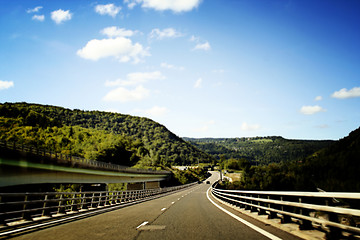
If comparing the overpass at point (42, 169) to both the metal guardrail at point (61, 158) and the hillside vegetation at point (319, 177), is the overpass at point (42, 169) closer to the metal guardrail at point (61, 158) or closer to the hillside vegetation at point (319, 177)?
the metal guardrail at point (61, 158)

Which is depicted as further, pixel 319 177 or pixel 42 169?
pixel 319 177

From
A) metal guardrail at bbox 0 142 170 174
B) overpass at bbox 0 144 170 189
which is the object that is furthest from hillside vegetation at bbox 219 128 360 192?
overpass at bbox 0 144 170 189

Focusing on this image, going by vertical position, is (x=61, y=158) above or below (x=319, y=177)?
above

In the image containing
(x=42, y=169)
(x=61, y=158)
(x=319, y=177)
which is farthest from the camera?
(x=319, y=177)

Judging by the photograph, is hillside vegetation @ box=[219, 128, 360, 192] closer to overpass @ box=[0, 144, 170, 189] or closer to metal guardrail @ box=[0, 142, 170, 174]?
metal guardrail @ box=[0, 142, 170, 174]

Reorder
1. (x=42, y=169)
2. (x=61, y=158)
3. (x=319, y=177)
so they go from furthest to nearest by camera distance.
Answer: (x=319, y=177) → (x=61, y=158) → (x=42, y=169)

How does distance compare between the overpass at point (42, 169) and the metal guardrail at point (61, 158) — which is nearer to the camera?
→ the overpass at point (42, 169)

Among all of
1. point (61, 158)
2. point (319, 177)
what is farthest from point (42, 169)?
point (319, 177)

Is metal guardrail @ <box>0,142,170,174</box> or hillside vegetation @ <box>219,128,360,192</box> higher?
metal guardrail @ <box>0,142,170,174</box>

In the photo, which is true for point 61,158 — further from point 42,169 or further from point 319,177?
point 319,177

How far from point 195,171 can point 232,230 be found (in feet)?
556

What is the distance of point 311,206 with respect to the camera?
5660 mm

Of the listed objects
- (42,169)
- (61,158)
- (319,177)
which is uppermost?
(61,158)

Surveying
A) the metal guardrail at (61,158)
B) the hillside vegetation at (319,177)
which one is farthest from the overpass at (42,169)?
the hillside vegetation at (319,177)
